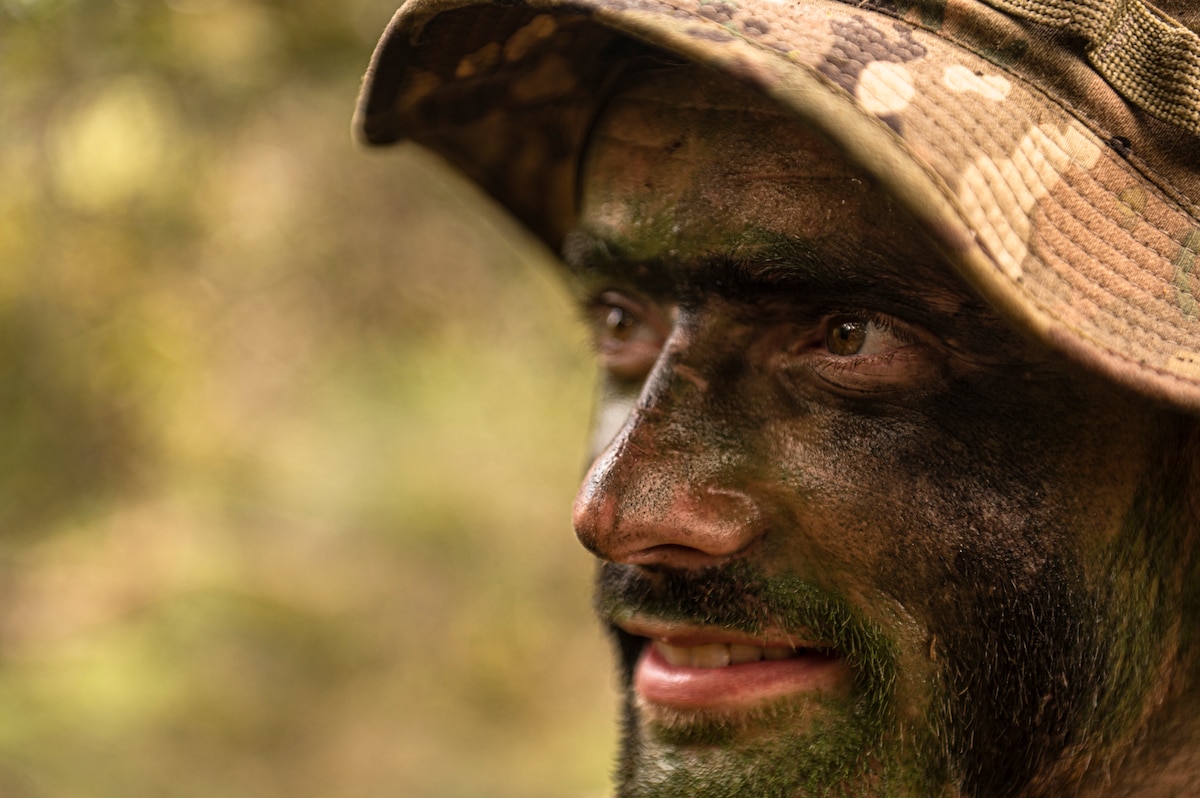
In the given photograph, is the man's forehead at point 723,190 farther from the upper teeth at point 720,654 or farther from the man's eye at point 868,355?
the upper teeth at point 720,654

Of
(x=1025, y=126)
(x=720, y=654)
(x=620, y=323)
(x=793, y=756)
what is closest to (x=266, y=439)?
(x=620, y=323)

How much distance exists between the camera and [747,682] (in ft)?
5.12

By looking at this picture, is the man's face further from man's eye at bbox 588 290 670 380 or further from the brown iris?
man's eye at bbox 588 290 670 380

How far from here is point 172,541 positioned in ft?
26.1

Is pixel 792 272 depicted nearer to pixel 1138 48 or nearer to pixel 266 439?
pixel 1138 48

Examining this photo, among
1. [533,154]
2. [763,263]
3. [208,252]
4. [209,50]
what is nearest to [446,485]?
[208,252]

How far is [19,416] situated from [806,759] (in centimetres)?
391

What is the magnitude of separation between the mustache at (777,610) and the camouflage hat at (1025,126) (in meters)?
0.44

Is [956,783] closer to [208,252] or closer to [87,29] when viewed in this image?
[87,29]

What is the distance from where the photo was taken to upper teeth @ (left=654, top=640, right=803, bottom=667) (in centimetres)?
157

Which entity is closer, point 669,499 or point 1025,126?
point 1025,126

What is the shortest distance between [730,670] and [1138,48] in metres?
0.89

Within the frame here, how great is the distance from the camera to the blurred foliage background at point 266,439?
409 cm

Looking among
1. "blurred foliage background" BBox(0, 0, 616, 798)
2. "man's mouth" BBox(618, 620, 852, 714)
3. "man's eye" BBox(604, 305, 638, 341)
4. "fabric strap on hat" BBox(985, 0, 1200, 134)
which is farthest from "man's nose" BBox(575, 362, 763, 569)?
"blurred foliage background" BBox(0, 0, 616, 798)
